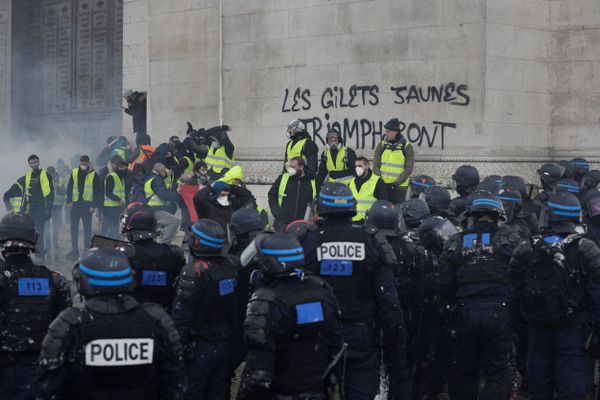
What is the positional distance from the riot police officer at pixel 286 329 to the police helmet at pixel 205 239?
3.29 feet

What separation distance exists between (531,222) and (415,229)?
1.86m

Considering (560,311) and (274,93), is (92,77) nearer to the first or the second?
(274,93)

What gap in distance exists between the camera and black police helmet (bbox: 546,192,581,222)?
22.9 ft

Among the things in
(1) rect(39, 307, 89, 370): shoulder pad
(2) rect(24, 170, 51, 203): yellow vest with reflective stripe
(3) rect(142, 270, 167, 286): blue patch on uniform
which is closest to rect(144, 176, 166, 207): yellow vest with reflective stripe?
(2) rect(24, 170, 51, 203): yellow vest with reflective stripe

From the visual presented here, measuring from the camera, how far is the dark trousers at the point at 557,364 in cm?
687

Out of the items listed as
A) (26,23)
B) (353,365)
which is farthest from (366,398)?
(26,23)

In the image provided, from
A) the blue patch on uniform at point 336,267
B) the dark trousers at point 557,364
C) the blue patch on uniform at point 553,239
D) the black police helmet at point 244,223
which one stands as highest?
the black police helmet at point 244,223

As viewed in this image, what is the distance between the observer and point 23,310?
5.93 m

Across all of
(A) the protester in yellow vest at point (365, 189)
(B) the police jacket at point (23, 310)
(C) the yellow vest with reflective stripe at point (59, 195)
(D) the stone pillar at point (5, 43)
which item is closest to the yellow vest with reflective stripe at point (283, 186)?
(A) the protester in yellow vest at point (365, 189)

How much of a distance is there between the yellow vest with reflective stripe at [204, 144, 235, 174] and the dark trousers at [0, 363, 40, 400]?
899cm

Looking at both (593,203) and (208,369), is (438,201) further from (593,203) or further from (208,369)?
(208,369)

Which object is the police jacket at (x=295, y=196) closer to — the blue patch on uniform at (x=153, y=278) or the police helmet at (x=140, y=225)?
the police helmet at (x=140, y=225)

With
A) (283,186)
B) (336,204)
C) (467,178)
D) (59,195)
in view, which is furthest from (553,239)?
(59,195)

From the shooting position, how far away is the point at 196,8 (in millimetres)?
18344
